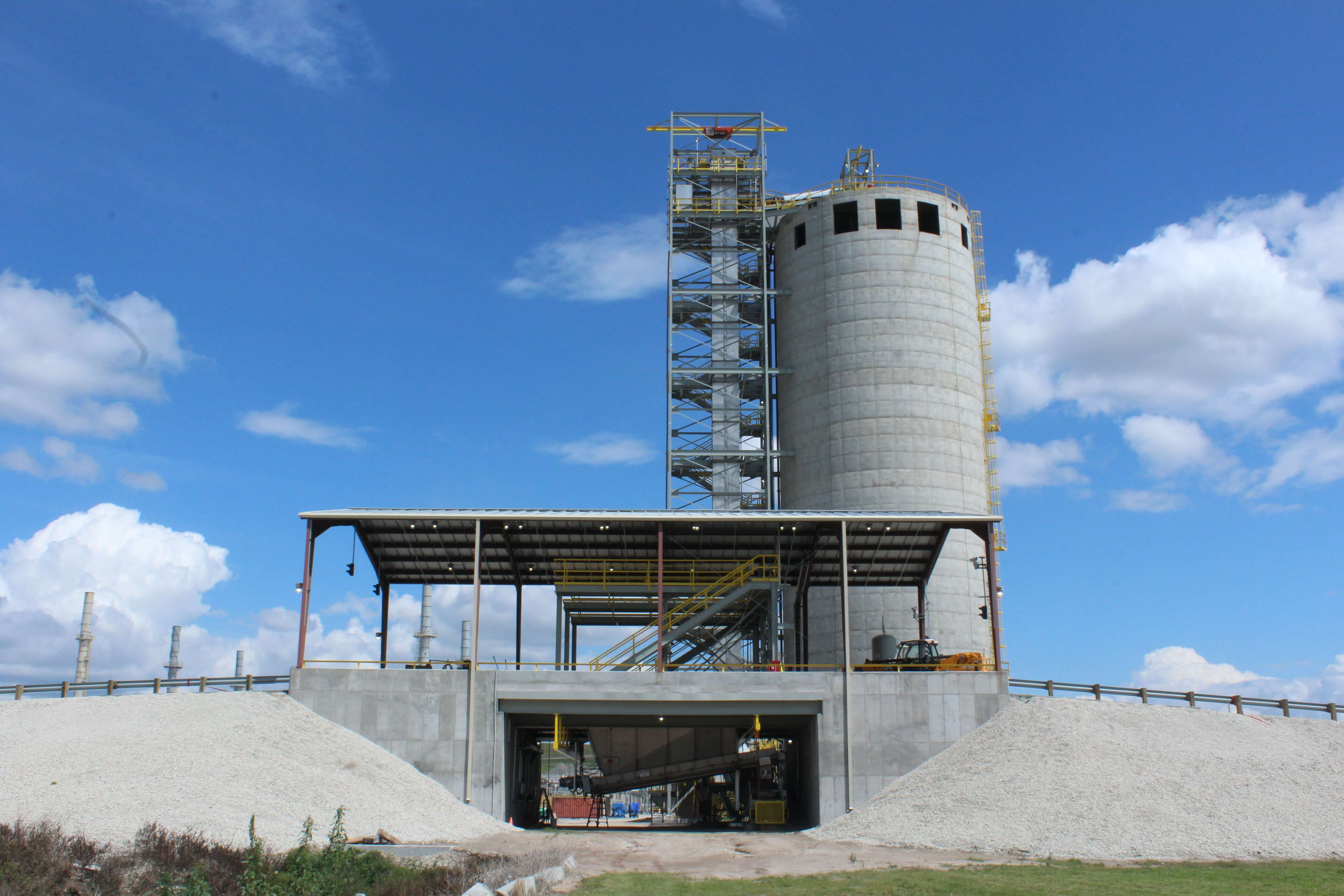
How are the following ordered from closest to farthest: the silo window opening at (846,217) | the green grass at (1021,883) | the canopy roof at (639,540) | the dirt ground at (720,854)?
the green grass at (1021,883)
the dirt ground at (720,854)
the canopy roof at (639,540)
the silo window opening at (846,217)

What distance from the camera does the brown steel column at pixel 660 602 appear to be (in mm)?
33844

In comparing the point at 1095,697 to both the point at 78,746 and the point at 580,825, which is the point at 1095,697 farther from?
the point at 78,746

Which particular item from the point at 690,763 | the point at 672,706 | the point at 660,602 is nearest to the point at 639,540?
the point at 660,602

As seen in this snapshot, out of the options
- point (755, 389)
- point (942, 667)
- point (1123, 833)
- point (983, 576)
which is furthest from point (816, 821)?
point (755, 389)

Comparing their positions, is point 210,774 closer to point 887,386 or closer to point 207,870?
point 207,870

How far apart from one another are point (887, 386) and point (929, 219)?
942 cm

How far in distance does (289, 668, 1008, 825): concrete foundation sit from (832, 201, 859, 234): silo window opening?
25.9 metres

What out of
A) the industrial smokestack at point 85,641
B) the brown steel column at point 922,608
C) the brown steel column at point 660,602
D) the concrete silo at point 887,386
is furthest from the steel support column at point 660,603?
the industrial smokestack at point 85,641

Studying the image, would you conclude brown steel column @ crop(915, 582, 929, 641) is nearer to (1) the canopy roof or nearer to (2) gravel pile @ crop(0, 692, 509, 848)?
(1) the canopy roof

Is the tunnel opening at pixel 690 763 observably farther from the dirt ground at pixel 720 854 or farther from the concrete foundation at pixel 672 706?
the dirt ground at pixel 720 854

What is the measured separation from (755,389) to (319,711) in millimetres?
29432

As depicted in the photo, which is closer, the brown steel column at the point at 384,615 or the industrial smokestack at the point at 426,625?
the brown steel column at the point at 384,615

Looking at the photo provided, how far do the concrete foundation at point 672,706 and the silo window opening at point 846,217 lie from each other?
2593cm

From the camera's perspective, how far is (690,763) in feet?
135
